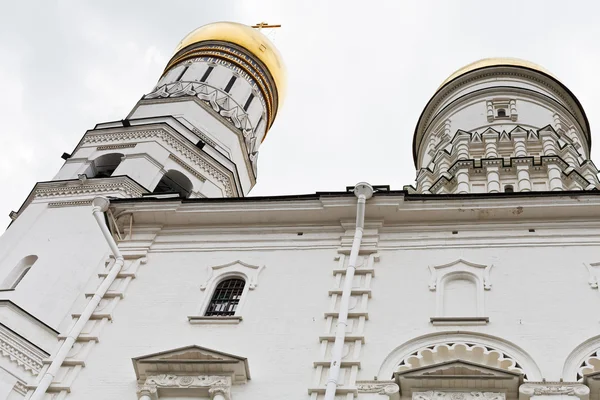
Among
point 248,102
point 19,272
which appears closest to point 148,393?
point 19,272

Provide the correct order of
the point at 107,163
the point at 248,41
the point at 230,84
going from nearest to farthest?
the point at 107,163 → the point at 230,84 → the point at 248,41

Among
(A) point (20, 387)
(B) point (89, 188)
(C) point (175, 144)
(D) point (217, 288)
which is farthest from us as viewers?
(C) point (175, 144)

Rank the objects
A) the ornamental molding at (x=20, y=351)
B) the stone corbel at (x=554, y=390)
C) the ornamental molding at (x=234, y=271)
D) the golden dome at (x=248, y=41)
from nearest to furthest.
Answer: the stone corbel at (x=554, y=390) < the ornamental molding at (x=234, y=271) < the ornamental molding at (x=20, y=351) < the golden dome at (x=248, y=41)

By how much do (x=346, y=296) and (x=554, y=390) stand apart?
3.22 metres

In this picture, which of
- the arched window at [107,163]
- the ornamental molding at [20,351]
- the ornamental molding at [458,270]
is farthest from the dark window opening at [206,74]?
the ornamental molding at [458,270]

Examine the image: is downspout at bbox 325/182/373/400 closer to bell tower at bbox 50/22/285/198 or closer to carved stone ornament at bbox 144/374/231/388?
carved stone ornament at bbox 144/374/231/388

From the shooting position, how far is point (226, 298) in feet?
44.4

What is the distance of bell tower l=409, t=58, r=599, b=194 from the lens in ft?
67.7

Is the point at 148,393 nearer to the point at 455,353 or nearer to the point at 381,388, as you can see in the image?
the point at 381,388

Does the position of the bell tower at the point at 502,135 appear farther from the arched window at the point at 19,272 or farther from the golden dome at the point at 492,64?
the arched window at the point at 19,272

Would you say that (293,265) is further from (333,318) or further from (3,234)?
(3,234)

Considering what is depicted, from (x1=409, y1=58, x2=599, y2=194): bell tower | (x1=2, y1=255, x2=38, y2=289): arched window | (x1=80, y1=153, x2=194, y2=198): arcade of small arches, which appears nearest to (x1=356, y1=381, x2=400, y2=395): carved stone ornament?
(x1=409, y1=58, x2=599, y2=194): bell tower

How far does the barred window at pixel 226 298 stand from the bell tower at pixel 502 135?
8.18 meters

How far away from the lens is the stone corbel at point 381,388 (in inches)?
434
